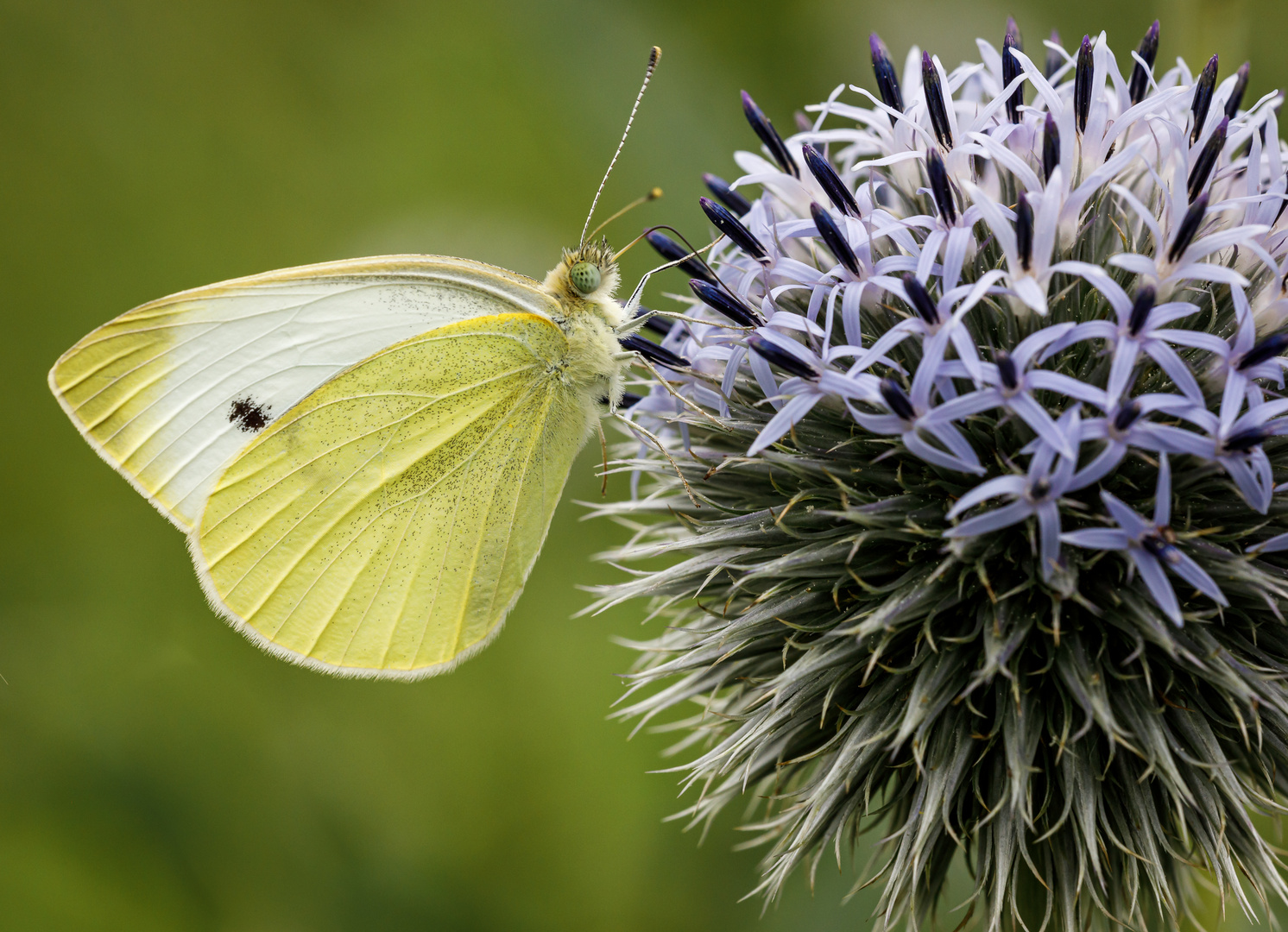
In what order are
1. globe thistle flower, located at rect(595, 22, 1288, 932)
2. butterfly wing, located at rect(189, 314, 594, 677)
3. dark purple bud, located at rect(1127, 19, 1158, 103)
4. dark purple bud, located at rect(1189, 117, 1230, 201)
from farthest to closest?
butterfly wing, located at rect(189, 314, 594, 677)
dark purple bud, located at rect(1127, 19, 1158, 103)
dark purple bud, located at rect(1189, 117, 1230, 201)
globe thistle flower, located at rect(595, 22, 1288, 932)

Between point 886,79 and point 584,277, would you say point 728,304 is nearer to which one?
point 584,277

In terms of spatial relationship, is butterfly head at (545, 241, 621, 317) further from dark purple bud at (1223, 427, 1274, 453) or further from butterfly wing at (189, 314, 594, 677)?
dark purple bud at (1223, 427, 1274, 453)

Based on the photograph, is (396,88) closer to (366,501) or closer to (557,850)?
(366,501)

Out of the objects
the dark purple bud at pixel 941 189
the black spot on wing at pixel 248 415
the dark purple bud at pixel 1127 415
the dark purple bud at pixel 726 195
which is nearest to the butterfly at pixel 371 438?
the black spot on wing at pixel 248 415

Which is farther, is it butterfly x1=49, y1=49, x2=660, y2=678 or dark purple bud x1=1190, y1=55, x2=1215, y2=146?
butterfly x1=49, y1=49, x2=660, y2=678

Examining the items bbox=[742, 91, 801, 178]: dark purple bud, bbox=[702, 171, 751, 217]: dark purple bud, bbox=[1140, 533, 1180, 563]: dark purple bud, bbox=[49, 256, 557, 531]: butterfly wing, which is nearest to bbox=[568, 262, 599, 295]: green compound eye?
bbox=[49, 256, 557, 531]: butterfly wing

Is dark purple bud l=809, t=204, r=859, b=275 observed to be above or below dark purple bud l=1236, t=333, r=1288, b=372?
above

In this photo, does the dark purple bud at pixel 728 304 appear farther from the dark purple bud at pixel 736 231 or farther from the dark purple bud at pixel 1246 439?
the dark purple bud at pixel 1246 439
